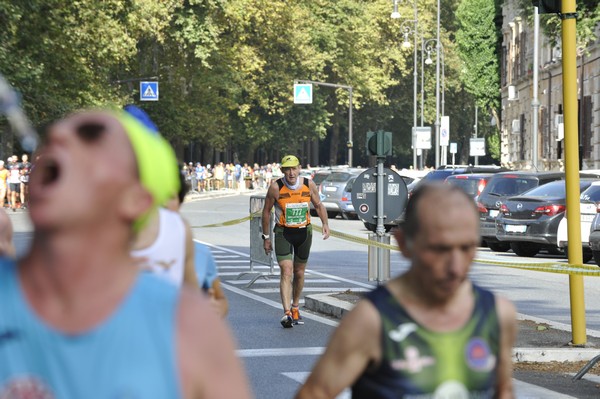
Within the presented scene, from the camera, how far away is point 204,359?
2.32m

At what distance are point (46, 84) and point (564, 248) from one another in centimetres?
2165

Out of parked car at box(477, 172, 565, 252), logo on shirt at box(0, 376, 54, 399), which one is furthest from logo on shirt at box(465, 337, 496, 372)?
parked car at box(477, 172, 565, 252)

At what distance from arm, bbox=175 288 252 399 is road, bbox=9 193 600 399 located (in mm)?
7522

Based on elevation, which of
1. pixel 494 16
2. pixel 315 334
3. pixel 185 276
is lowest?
pixel 315 334

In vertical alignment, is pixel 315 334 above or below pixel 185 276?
below

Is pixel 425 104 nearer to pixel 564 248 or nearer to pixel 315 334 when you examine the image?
pixel 564 248

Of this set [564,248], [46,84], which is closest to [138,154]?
[564,248]

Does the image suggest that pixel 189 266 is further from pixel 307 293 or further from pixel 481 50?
pixel 481 50

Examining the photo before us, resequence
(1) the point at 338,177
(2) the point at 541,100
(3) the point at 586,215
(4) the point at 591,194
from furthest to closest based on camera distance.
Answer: (2) the point at 541,100 → (1) the point at 338,177 → (4) the point at 591,194 → (3) the point at 586,215

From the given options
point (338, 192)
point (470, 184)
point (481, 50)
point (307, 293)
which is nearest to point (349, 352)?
point (307, 293)

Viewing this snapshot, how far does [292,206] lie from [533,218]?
11.8 metres

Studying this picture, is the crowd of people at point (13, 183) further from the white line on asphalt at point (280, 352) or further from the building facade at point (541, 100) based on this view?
the white line on asphalt at point (280, 352)

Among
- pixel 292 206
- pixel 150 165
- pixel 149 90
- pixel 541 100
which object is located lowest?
pixel 292 206

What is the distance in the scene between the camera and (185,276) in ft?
16.5
